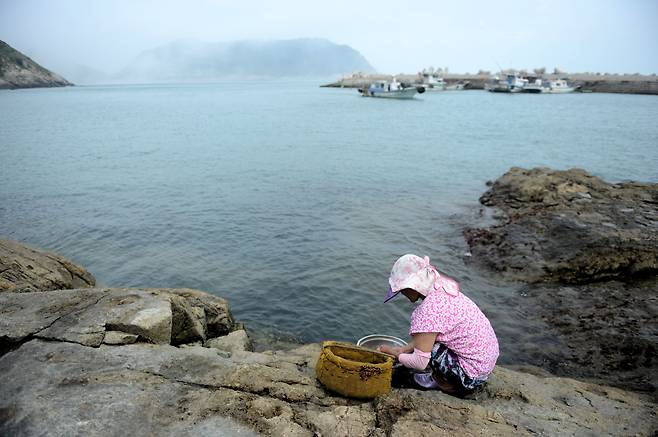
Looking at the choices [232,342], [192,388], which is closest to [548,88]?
[232,342]

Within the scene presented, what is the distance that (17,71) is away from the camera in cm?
15125

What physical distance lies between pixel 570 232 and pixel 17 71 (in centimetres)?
18795

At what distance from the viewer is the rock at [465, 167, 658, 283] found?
10.4m

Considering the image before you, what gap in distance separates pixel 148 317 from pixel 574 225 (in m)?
11.8

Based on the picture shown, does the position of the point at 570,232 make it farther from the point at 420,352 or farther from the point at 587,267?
the point at 420,352

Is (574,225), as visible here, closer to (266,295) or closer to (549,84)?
(266,295)

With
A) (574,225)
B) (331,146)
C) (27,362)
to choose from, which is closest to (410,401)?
(27,362)

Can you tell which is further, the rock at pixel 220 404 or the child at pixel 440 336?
the child at pixel 440 336

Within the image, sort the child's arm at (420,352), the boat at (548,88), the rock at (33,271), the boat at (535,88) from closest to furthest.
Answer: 1. the child's arm at (420,352)
2. the rock at (33,271)
3. the boat at (535,88)
4. the boat at (548,88)

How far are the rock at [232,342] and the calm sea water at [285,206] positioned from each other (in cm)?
173

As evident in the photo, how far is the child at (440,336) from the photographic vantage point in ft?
14.1

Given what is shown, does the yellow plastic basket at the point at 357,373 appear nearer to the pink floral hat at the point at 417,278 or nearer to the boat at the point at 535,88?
the pink floral hat at the point at 417,278

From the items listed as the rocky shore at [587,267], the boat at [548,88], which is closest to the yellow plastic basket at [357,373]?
the rocky shore at [587,267]

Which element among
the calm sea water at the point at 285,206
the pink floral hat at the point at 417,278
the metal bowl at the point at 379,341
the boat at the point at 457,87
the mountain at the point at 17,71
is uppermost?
the mountain at the point at 17,71
